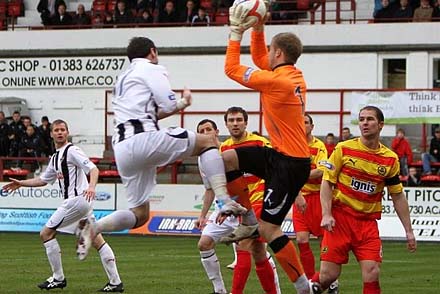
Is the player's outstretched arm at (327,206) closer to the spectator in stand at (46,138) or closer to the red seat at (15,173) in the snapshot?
the red seat at (15,173)

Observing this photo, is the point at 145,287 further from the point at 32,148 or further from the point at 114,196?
the point at 32,148

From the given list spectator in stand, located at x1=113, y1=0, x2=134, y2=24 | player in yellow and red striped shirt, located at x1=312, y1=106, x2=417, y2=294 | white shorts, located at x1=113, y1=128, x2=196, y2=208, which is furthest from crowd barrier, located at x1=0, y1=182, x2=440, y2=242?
white shorts, located at x1=113, y1=128, x2=196, y2=208

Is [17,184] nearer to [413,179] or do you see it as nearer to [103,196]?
[103,196]

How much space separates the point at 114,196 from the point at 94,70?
26.4 ft

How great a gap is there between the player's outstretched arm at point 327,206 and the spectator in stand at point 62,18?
2845cm

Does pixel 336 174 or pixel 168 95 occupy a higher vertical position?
pixel 168 95

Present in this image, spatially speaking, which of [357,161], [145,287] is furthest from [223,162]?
[145,287]

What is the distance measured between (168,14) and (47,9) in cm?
473

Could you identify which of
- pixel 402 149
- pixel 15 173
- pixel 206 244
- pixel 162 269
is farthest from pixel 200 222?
pixel 15 173

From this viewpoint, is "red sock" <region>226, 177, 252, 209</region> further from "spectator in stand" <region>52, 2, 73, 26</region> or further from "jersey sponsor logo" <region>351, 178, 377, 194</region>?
"spectator in stand" <region>52, 2, 73, 26</region>

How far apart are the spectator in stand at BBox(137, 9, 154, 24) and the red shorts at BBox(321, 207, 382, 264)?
26790mm

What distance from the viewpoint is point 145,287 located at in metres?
15.8

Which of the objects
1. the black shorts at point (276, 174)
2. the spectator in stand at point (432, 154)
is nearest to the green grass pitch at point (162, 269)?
the black shorts at point (276, 174)

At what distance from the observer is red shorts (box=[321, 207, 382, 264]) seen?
40.3 ft
